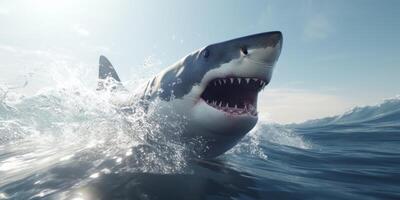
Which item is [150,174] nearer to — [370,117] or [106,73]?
[106,73]

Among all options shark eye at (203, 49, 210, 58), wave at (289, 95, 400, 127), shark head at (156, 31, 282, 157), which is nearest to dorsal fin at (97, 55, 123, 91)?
shark head at (156, 31, 282, 157)

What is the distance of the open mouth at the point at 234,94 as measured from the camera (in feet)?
11.2

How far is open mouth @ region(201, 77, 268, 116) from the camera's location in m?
3.40

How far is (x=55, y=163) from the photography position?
454cm

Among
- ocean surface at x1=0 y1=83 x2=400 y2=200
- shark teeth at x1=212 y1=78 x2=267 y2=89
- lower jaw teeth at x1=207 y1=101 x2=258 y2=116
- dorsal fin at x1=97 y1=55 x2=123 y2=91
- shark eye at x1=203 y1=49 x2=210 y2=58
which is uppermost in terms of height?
dorsal fin at x1=97 y1=55 x2=123 y2=91

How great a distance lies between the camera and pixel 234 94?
3.62 meters

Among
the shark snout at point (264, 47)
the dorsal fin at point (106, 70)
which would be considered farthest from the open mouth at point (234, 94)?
the dorsal fin at point (106, 70)

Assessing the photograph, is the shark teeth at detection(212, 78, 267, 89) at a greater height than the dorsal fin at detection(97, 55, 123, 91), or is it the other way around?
the dorsal fin at detection(97, 55, 123, 91)

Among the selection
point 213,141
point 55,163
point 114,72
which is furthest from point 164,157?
point 114,72

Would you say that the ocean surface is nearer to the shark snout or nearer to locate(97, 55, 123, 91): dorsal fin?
the shark snout

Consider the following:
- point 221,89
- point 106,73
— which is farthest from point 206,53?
point 106,73

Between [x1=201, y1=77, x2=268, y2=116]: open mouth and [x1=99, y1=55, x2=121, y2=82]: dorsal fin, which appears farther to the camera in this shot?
[x1=99, y1=55, x2=121, y2=82]: dorsal fin

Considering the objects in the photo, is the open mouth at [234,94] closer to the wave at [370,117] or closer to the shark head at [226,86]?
the shark head at [226,86]

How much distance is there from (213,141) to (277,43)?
1.36m
